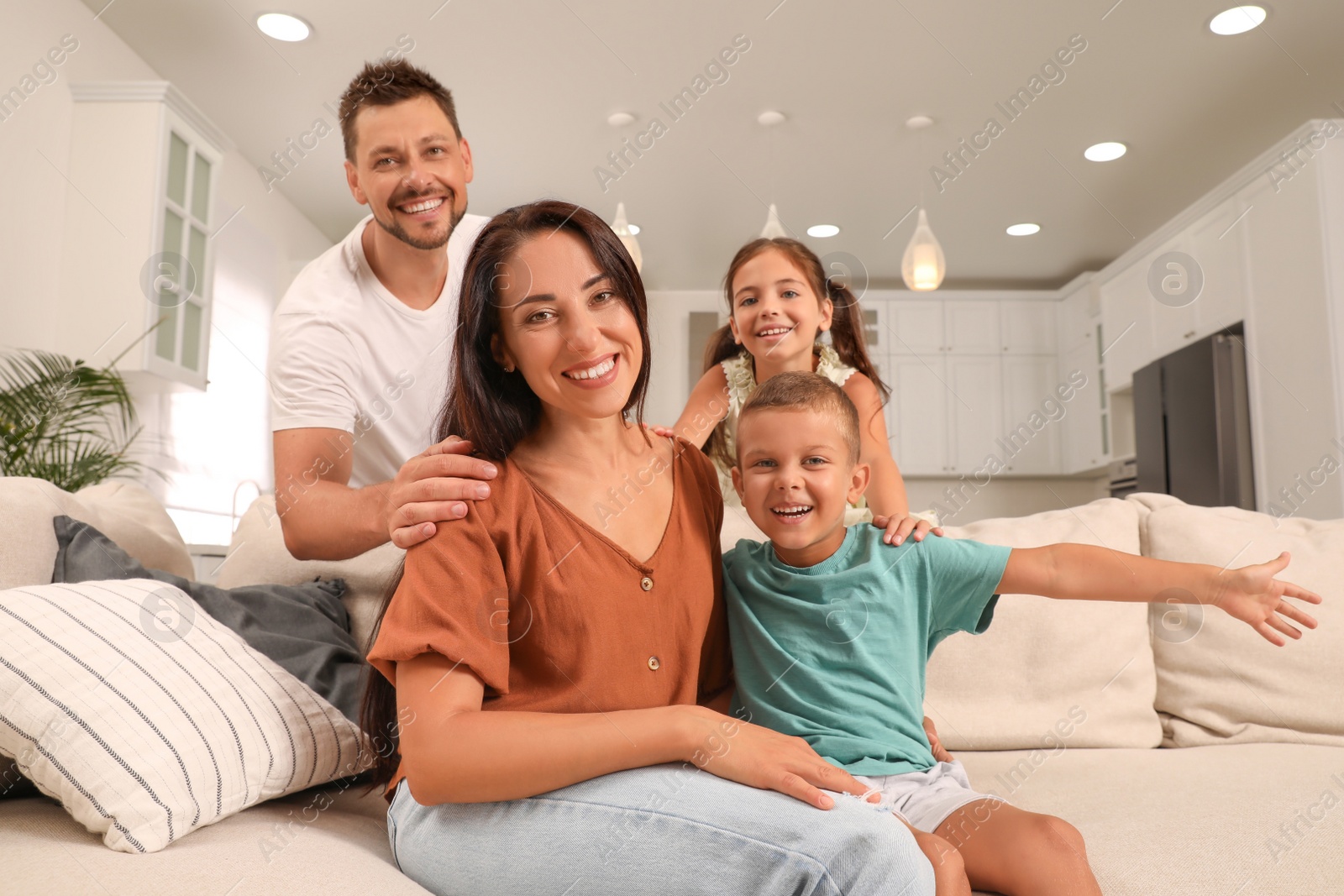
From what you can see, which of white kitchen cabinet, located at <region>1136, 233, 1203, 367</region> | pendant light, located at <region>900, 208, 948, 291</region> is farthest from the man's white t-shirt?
white kitchen cabinet, located at <region>1136, 233, 1203, 367</region>

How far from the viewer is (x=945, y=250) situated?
18.8ft

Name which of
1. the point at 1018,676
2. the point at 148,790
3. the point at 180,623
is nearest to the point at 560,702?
the point at 148,790

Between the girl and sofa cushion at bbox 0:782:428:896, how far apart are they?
1016 mm

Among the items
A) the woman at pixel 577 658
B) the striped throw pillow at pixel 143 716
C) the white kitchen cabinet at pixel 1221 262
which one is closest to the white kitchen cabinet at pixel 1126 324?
the white kitchen cabinet at pixel 1221 262

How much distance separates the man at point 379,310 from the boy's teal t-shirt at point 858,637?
708mm

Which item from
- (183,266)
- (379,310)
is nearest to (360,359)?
(379,310)

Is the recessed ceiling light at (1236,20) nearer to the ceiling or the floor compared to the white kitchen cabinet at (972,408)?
nearer to the ceiling

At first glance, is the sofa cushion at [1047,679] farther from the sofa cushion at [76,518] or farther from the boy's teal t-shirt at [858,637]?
the sofa cushion at [76,518]

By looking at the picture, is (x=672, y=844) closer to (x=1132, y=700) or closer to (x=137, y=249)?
(x=1132, y=700)

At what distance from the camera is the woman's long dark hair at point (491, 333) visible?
106 centimetres

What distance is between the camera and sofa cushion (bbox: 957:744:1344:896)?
3.42 feet

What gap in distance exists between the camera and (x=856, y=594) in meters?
1.15

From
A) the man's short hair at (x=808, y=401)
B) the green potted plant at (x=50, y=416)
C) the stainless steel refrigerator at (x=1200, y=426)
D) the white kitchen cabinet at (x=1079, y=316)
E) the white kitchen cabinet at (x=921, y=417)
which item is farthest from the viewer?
the white kitchen cabinet at (x=921, y=417)

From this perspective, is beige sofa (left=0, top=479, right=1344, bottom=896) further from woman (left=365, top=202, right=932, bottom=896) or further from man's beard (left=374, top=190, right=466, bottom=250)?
man's beard (left=374, top=190, right=466, bottom=250)
